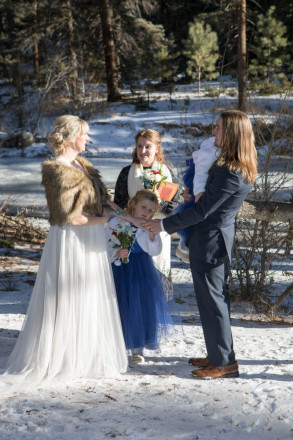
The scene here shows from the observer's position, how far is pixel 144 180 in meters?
4.89

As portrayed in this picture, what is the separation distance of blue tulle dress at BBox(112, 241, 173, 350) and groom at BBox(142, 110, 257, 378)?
0.43m

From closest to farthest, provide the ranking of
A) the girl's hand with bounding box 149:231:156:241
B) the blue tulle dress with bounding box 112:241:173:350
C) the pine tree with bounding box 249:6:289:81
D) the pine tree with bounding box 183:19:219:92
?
the girl's hand with bounding box 149:231:156:241
the blue tulle dress with bounding box 112:241:173:350
the pine tree with bounding box 249:6:289:81
the pine tree with bounding box 183:19:219:92

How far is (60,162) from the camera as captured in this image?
4082 mm

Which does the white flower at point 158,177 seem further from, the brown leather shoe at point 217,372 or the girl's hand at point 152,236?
the brown leather shoe at point 217,372

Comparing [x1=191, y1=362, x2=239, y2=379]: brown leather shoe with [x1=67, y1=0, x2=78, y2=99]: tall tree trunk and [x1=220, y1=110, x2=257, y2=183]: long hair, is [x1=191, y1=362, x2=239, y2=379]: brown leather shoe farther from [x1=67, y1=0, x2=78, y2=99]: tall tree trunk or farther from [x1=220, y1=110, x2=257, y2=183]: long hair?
[x1=67, y1=0, x2=78, y2=99]: tall tree trunk

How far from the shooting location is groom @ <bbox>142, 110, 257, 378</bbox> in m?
3.86

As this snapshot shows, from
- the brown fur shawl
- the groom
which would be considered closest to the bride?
the brown fur shawl

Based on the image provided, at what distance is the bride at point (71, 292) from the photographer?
13.3 feet

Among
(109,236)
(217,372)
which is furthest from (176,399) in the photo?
(109,236)

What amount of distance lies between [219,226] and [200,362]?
1172 millimetres

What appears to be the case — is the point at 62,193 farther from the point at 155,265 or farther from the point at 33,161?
the point at 33,161

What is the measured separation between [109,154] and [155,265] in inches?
603

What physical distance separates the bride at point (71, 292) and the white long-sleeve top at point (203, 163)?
0.73m

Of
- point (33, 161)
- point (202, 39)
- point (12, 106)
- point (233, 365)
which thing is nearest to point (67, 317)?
point (233, 365)
